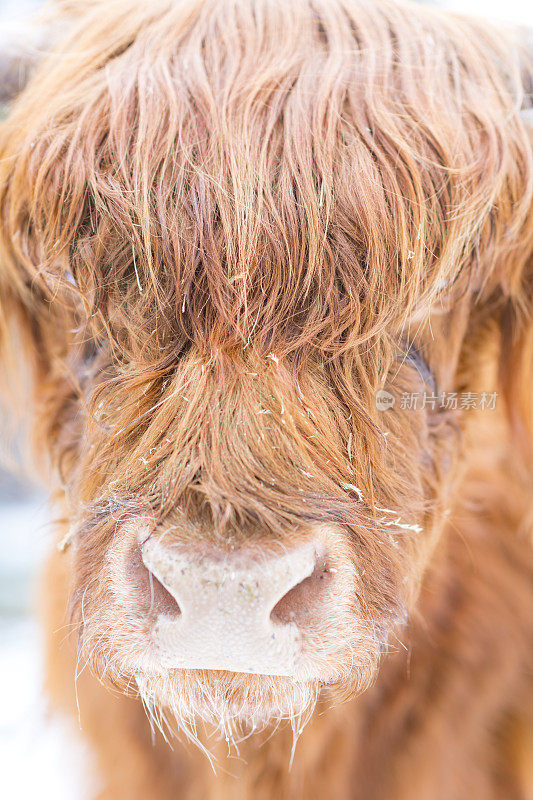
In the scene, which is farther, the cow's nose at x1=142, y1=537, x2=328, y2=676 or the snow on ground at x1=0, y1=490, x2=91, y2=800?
the snow on ground at x1=0, y1=490, x2=91, y2=800

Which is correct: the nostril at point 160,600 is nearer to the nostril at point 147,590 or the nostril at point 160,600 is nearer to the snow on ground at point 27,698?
the nostril at point 147,590

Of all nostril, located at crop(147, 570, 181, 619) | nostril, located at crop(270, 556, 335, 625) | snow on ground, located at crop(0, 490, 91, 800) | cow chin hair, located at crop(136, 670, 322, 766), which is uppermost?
nostril, located at crop(147, 570, 181, 619)

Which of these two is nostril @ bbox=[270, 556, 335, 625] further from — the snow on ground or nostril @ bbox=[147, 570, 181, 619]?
the snow on ground

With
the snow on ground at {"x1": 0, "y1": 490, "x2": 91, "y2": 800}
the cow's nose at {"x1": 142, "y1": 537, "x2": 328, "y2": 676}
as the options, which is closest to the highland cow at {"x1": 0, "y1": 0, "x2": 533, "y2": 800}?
the cow's nose at {"x1": 142, "y1": 537, "x2": 328, "y2": 676}

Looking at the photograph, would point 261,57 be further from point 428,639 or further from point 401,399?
point 428,639

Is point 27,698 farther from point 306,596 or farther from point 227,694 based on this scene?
point 306,596

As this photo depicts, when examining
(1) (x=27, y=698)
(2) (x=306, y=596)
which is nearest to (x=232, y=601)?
(2) (x=306, y=596)

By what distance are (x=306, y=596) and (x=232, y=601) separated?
0.23ft

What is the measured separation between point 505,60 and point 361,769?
900mm

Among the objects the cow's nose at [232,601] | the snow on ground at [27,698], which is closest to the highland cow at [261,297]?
the cow's nose at [232,601]

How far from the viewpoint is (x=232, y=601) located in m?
0.53

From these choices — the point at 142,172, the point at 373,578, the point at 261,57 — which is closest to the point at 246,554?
the point at 373,578

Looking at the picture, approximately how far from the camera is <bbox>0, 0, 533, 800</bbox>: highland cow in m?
0.57

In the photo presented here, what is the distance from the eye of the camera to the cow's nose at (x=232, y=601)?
53 centimetres
